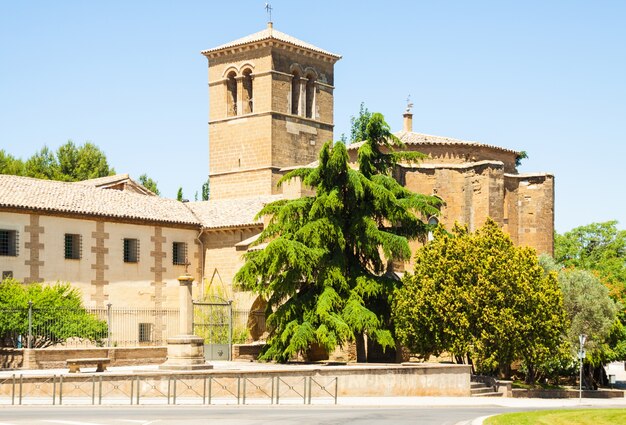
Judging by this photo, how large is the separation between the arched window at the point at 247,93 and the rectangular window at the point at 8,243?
21.4 meters

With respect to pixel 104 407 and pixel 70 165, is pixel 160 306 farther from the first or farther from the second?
pixel 70 165

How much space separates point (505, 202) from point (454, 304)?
14.2m

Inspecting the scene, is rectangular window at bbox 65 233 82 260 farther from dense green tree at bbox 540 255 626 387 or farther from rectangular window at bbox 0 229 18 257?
dense green tree at bbox 540 255 626 387

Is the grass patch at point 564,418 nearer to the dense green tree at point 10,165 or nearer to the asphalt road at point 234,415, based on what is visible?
the asphalt road at point 234,415

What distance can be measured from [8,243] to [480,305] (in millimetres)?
19154

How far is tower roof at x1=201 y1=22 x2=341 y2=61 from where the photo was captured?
59.4m

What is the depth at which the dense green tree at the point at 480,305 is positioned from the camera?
118 ft

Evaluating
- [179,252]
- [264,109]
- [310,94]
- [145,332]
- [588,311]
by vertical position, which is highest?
[310,94]

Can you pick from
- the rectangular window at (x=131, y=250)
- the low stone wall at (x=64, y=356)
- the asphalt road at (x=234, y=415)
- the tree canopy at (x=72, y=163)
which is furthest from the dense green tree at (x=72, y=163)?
the asphalt road at (x=234, y=415)

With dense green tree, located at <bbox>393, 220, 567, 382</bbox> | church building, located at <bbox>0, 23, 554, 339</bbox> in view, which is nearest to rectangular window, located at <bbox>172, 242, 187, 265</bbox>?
church building, located at <bbox>0, 23, 554, 339</bbox>

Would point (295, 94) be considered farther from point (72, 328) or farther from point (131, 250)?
point (72, 328)

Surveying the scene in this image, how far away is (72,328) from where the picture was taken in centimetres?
3784

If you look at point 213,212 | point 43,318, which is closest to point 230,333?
point 43,318

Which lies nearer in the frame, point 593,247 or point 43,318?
point 43,318
